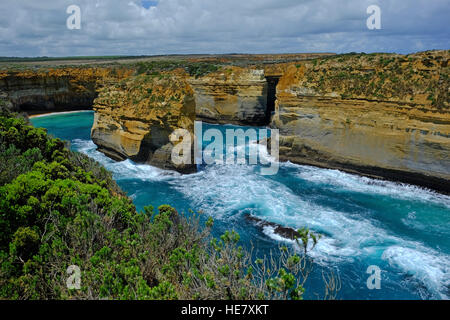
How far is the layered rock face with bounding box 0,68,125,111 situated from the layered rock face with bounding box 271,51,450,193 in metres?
37.3

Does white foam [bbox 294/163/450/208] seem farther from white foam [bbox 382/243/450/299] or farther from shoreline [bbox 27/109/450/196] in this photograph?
white foam [bbox 382/243/450/299]

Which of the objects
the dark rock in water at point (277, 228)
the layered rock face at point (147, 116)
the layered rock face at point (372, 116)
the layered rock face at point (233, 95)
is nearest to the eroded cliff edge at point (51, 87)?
the layered rock face at point (233, 95)

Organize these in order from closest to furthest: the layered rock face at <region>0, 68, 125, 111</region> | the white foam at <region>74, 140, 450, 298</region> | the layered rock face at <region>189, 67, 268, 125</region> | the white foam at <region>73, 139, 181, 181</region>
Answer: the white foam at <region>74, 140, 450, 298</region> < the white foam at <region>73, 139, 181, 181</region> < the layered rock face at <region>189, 67, 268, 125</region> < the layered rock face at <region>0, 68, 125, 111</region>

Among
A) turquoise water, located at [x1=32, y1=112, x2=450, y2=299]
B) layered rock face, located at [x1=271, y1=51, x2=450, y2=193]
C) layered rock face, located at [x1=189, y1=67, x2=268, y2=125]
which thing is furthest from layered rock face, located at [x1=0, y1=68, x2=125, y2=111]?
layered rock face, located at [x1=271, y1=51, x2=450, y2=193]

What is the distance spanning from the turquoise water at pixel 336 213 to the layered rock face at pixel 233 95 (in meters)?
17.0

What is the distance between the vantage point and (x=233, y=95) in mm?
43031

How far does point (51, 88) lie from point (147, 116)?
3628 centimetres

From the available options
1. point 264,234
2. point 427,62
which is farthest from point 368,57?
point 264,234

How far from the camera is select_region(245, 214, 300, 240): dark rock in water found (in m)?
15.7

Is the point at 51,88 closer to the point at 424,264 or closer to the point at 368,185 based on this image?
the point at 368,185

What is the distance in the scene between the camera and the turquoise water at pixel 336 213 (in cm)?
1323

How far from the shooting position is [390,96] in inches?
866
